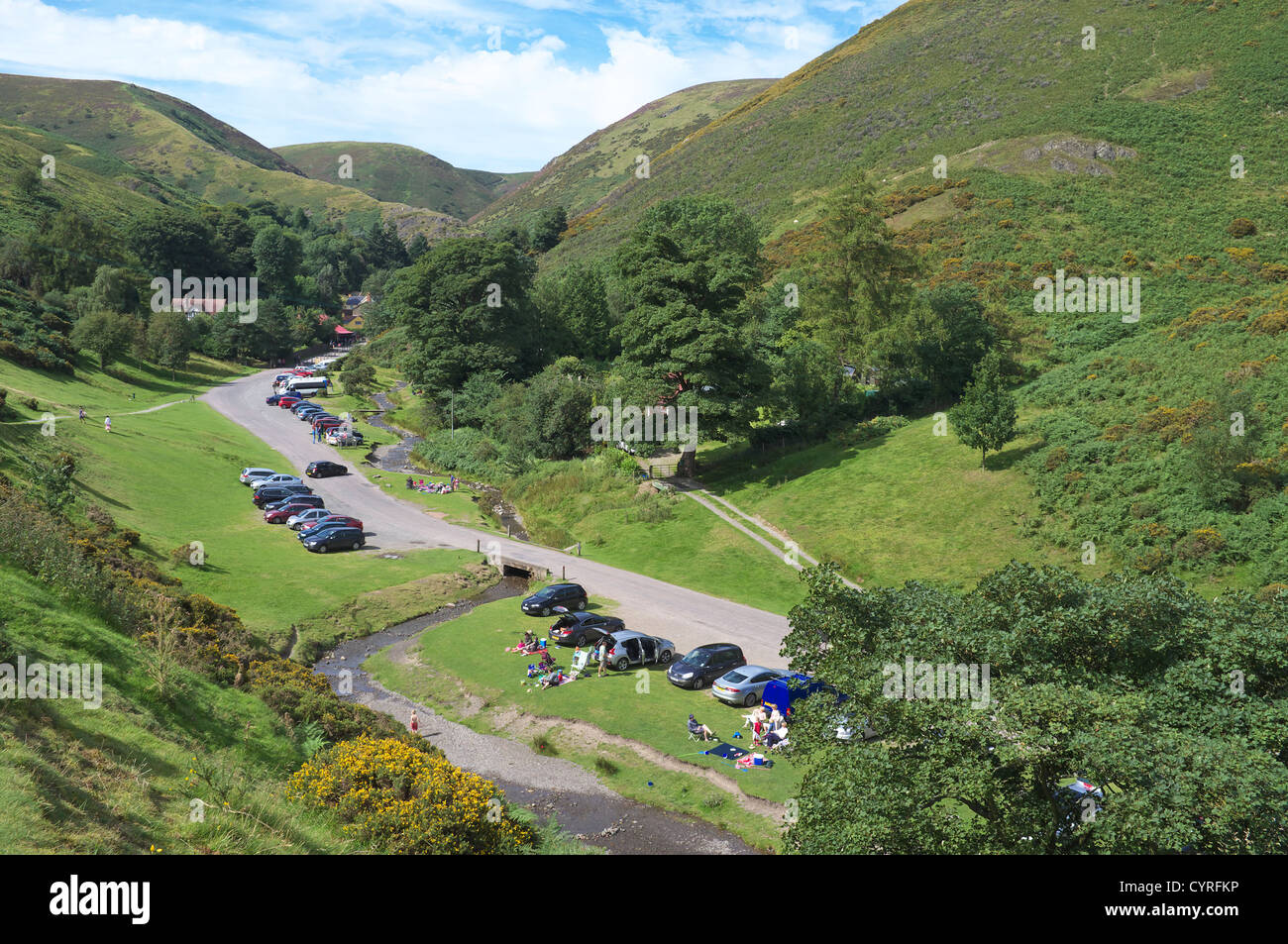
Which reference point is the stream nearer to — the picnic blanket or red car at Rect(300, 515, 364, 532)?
the picnic blanket

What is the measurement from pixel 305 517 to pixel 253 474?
11305 mm

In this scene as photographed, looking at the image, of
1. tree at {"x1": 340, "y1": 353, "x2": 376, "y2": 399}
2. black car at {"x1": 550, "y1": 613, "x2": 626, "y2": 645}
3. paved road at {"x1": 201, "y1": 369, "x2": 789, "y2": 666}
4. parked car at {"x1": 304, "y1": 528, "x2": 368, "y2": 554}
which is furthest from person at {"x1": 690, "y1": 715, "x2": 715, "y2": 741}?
tree at {"x1": 340, "y1": 353, "x2": 376, "y2": 399}

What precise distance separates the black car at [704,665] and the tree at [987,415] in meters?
21.7

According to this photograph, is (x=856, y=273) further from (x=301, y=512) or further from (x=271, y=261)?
(x=271, y=261)

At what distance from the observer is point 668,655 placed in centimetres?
3139

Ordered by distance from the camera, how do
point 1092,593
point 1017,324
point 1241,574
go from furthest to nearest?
point 1017,324, point 1241,574, point 1092,593

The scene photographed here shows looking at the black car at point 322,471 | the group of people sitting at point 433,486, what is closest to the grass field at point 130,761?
the group of people sitting at point 433,486

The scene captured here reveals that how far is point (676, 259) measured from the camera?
58562 mm

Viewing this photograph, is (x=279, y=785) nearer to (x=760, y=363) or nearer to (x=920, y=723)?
(x=920, y=723)

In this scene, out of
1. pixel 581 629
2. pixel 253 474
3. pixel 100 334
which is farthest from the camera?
pixel 100 334

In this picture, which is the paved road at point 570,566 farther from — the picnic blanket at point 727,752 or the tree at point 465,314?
the tree at point 465,314

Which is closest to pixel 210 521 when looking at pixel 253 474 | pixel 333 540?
pixel 333 540
